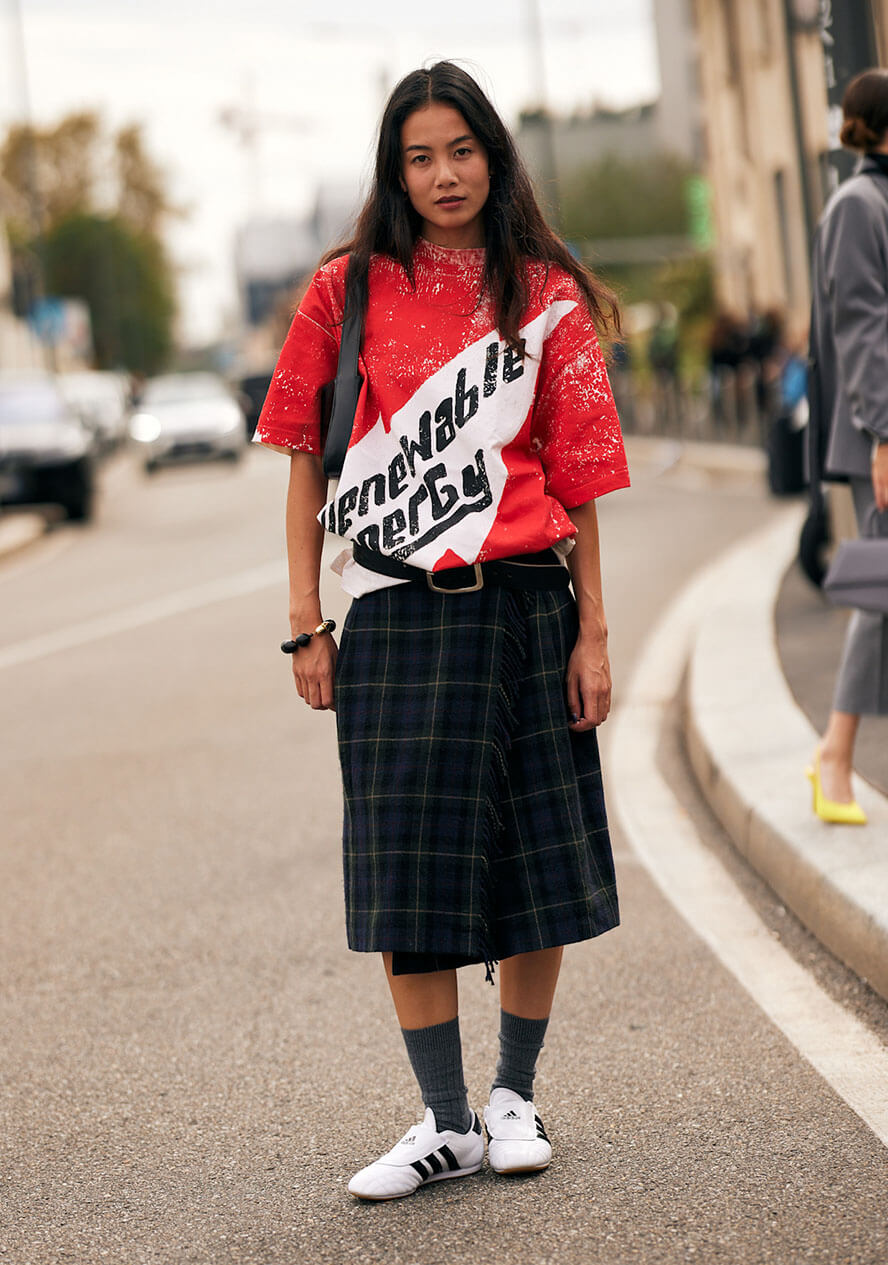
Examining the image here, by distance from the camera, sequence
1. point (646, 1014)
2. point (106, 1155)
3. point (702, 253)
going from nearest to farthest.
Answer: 1. point (106, 1155)
2. point (646, 1014)
3. point (702, 253)

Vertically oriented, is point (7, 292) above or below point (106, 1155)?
above

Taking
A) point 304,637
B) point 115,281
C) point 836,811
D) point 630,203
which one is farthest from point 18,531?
point 115,281

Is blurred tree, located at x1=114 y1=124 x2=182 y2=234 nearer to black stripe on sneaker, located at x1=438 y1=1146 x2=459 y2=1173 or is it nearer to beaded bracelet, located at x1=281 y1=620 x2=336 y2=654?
beaded bracelet, located at x1=281 y1=620 x2=336 y2=654

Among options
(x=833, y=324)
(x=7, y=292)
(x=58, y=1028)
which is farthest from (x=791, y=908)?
(x=7, y=292)

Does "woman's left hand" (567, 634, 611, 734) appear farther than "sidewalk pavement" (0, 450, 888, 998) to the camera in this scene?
No

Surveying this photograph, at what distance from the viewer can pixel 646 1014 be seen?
4055mm

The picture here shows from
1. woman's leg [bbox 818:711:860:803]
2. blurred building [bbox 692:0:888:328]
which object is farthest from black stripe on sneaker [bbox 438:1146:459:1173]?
blurred building [bbox 692:0:888:328]

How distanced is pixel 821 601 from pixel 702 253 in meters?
28.9

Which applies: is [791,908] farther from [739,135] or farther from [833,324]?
[739,135]

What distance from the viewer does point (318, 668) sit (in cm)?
312

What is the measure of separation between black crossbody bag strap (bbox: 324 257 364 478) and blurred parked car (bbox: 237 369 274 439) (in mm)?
174

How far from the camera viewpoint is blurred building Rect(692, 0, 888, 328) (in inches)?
1043

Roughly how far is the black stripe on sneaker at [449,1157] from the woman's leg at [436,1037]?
3 centimetres

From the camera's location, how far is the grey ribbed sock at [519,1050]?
3.27 metres
